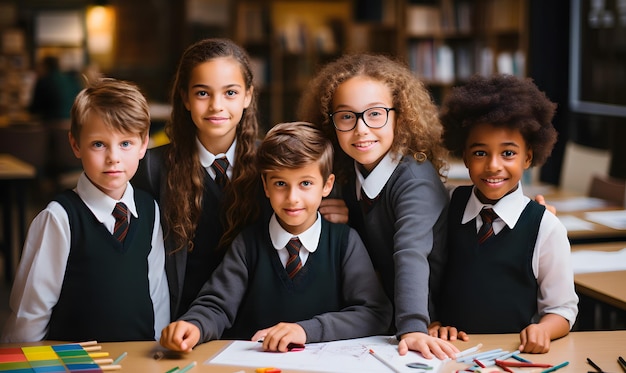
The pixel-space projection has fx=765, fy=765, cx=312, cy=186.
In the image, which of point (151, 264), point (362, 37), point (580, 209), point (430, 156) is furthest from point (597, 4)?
point (151, 264)

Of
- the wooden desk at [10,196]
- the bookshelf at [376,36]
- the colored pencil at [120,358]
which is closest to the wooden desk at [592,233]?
the colored pencil at [120,358]

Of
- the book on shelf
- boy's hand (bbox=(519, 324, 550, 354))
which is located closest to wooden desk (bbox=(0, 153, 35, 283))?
the book on shelf

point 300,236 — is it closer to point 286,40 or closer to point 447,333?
point 447,333

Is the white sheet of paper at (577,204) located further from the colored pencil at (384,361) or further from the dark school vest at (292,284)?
the colored pencil at (384,361)

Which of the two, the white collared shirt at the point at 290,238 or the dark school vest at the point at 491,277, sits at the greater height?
the white collared shirt at the point at 290,238

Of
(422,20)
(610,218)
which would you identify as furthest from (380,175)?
(422,20)

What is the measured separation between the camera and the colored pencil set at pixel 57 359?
66.7 inches

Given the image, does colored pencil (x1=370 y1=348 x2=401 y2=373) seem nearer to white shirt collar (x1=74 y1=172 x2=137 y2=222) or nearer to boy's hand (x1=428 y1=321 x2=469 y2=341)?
boy's hand (x1=428 y1=321 x2=469 y2=341)

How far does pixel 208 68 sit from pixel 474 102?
76 cm

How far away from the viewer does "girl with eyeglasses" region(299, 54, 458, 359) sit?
2.09 meters

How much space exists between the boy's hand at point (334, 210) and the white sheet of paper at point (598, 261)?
94 centimetres

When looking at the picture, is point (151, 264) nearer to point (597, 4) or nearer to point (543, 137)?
point (543, 137)

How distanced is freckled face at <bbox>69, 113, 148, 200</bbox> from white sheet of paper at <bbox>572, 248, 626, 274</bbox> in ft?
5.15

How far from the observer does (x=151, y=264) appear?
2146 mm
